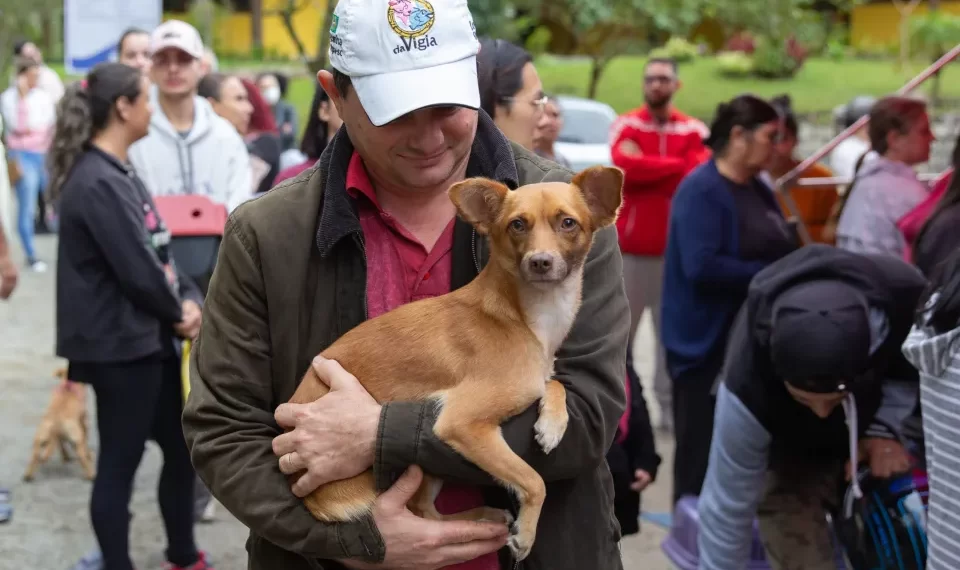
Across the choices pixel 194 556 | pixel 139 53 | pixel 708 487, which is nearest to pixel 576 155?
pixel 139 53

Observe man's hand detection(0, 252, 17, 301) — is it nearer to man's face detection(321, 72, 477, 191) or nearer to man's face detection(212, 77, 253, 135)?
man's face detection(212, 77, 253, 135)

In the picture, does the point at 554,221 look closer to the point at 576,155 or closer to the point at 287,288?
the point at 287,288

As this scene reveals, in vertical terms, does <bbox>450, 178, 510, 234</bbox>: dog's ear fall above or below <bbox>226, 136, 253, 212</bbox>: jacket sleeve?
above

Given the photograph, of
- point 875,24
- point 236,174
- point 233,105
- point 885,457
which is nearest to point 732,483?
point 885,457

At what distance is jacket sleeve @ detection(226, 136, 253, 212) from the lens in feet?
→ 19.6

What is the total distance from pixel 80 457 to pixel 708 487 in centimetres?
414

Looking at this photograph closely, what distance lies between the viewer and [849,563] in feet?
11.9

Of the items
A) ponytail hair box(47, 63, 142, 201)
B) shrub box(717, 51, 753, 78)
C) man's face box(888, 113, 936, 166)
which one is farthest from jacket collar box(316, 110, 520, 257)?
shrub box(717, 51, 753, 78)

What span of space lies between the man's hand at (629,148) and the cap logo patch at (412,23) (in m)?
5.74

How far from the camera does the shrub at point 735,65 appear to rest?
26781 millimetres

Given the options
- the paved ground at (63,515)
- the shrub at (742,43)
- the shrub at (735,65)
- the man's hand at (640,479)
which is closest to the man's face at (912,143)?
the paved ground at (63,515)

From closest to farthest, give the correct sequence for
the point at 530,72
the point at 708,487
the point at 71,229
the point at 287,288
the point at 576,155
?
the point at 287,288
the point at 708,487
the point at 530,72
the point at 71,229
the point at 576,155

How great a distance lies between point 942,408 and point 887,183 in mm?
4056

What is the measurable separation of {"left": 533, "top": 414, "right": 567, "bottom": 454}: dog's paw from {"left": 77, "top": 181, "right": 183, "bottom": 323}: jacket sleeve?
3.21 meters
